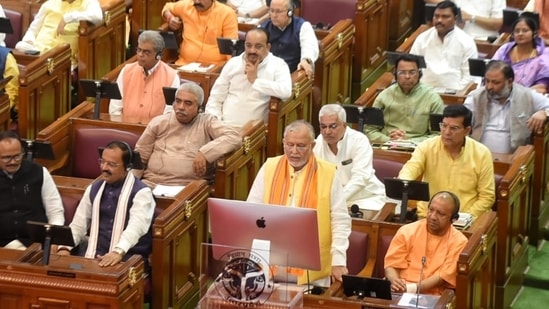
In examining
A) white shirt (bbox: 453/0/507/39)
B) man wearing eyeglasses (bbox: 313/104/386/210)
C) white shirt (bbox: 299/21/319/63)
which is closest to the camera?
man wearing eyeglasses (bbox: 313/104/386/210)

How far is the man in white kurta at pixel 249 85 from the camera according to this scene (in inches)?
306

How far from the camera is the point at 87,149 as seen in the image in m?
7.58

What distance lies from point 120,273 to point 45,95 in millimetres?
2607

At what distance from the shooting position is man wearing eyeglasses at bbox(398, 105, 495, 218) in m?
6.84

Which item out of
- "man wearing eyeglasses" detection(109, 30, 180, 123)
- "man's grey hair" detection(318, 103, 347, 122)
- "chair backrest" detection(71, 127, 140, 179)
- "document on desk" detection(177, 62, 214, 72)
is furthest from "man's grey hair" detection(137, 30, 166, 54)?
"man's grey hair" detection(318, 103, 347, 122)

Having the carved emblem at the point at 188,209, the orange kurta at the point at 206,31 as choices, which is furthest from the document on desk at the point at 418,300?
the orange kurta at the point at 206,31

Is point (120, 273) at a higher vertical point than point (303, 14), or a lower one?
lower

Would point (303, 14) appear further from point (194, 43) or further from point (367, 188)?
point (367, 188)

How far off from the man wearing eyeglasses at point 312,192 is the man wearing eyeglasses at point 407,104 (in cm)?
169

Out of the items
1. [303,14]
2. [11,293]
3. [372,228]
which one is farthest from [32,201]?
[303,14]

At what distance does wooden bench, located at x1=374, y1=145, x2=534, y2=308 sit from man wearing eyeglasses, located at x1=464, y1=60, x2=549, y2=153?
165 mm

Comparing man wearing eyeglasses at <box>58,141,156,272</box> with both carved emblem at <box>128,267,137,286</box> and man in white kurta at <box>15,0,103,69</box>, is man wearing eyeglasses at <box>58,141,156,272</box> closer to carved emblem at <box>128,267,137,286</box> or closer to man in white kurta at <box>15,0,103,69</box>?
carved emblem at <box>128,267,137,286</box>

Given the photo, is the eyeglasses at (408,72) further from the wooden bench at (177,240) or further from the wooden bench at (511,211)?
the wooden bench at (177,240)

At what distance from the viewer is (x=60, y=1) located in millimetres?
8867
